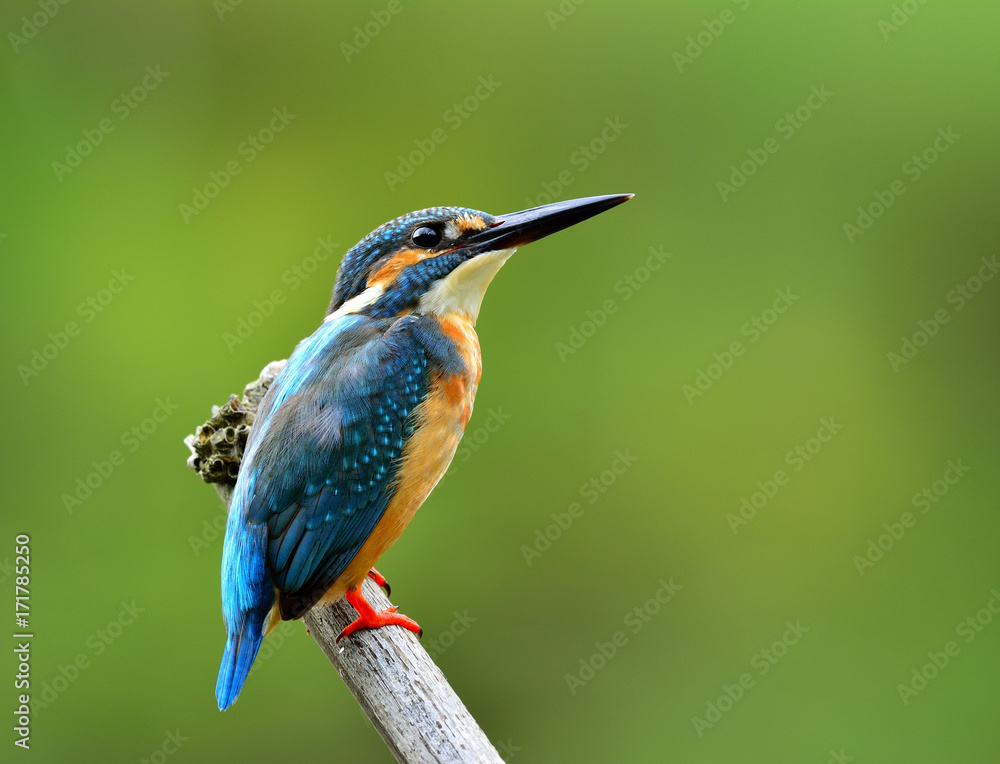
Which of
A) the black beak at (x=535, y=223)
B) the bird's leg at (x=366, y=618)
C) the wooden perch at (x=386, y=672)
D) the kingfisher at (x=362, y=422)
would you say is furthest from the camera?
the black beak at (x=535, y=223)

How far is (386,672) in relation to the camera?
Answer: 1.90 metres

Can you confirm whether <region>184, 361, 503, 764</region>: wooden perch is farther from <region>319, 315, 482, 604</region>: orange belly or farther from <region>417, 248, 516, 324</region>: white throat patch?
<region>417, 248, 516, 324</region>: white throat patch

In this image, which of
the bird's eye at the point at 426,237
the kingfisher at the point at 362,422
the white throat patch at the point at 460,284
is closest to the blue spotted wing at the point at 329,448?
the kingfisher at the point at 362,422

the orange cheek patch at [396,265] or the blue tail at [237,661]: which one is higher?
the orange cheek patch at [396,265]

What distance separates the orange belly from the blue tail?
213 mm

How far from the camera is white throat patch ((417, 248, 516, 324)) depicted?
7.29 feet

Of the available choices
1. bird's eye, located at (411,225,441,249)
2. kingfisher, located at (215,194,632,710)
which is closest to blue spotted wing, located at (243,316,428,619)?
kingfisher, located at (215,194,632,710)

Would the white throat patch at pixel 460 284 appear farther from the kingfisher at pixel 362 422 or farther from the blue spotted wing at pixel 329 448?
the blue spotted wing at pixel 329 448

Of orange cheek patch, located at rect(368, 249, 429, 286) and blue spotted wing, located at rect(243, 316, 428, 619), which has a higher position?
orange cheek patch, located at rect(368, 249, 429, 286)

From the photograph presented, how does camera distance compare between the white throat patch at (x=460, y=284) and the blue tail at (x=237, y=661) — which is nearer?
the blue tail at (x=237, y=661)

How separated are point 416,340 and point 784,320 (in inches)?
114

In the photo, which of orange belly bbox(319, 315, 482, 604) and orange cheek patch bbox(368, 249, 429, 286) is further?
orange cheek patch bbox(368, 249, 429, 286)

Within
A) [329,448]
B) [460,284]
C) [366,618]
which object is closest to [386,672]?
[366,618]

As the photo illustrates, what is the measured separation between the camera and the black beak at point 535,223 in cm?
221
